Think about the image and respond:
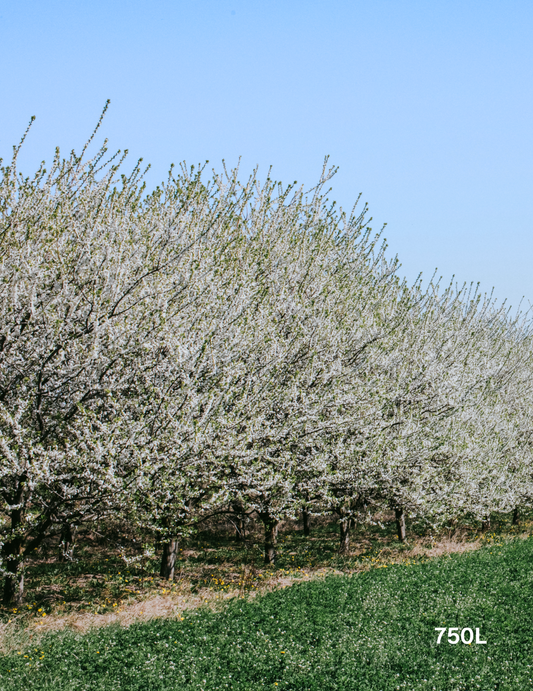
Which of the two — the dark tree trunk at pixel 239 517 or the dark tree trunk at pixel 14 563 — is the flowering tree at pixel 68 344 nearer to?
the dark tree trunk at pixel 14 563

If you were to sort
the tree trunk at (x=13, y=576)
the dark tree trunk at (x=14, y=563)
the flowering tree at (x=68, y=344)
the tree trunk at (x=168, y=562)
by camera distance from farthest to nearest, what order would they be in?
1. the tree trunk at (x=168, y=562)
2. the tree trunk at (x=13, y=576)
3. the dark tree trunk at (x=14, y=563)
4. the flowering tree at (x=68, y=344)

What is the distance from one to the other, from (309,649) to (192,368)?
490 centimetres

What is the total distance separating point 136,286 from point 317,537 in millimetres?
13305

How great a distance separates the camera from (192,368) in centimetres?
812

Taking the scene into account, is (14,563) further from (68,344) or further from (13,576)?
(68,344)

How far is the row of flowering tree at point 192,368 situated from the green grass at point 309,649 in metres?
1.68

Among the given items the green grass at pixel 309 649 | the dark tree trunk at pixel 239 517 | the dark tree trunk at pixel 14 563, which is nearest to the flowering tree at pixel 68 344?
the dark tree trunk at pixel 14 563

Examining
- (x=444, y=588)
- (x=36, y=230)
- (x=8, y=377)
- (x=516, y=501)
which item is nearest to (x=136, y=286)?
(x=36, y=230)

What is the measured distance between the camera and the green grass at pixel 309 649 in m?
6.56

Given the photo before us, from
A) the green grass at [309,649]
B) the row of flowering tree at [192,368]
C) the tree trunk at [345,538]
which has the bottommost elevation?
the green grass at [309,649]

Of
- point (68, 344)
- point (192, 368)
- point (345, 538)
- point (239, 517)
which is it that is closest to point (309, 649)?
point (192, 368)

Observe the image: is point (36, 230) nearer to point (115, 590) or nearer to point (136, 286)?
point (136, 286)

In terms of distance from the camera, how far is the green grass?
6562 mm

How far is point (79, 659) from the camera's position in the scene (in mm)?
6910
